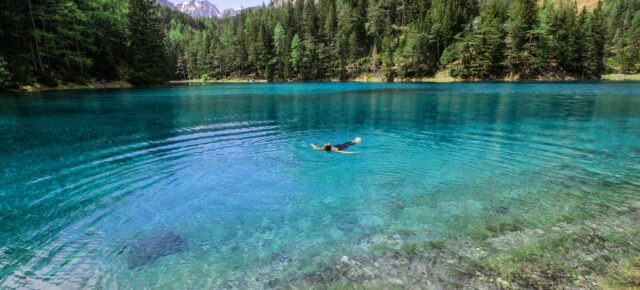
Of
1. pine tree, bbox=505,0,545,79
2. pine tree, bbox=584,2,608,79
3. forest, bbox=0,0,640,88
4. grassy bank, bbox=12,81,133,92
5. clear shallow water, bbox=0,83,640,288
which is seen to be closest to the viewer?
clear shallow water, bbox=0,83,640,288

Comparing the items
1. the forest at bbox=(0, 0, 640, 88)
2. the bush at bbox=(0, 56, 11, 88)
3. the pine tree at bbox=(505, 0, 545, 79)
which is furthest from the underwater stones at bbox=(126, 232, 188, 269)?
the pine tree at bbox=(505, 0, 545, 79)

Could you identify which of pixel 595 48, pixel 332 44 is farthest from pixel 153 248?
pixel 595 48

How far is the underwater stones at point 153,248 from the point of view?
5426 millimetres

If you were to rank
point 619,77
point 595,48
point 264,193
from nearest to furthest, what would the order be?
point 264,193, point 595,48, point 619,77

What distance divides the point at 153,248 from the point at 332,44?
10716cm

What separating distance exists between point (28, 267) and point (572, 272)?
373 inches

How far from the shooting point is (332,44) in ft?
345

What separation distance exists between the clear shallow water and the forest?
46014 mm

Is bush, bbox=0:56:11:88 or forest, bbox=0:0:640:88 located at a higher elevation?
forest, bbox=0:0:640:88

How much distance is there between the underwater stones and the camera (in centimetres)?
543

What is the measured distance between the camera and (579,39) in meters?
78.3

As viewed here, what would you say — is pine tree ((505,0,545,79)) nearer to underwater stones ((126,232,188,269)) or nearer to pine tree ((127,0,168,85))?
underwater stones ((126,232,188,269))

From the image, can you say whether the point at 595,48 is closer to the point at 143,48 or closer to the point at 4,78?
the point at 143,48

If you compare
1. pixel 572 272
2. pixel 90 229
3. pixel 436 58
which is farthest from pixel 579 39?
pixel 90 229
